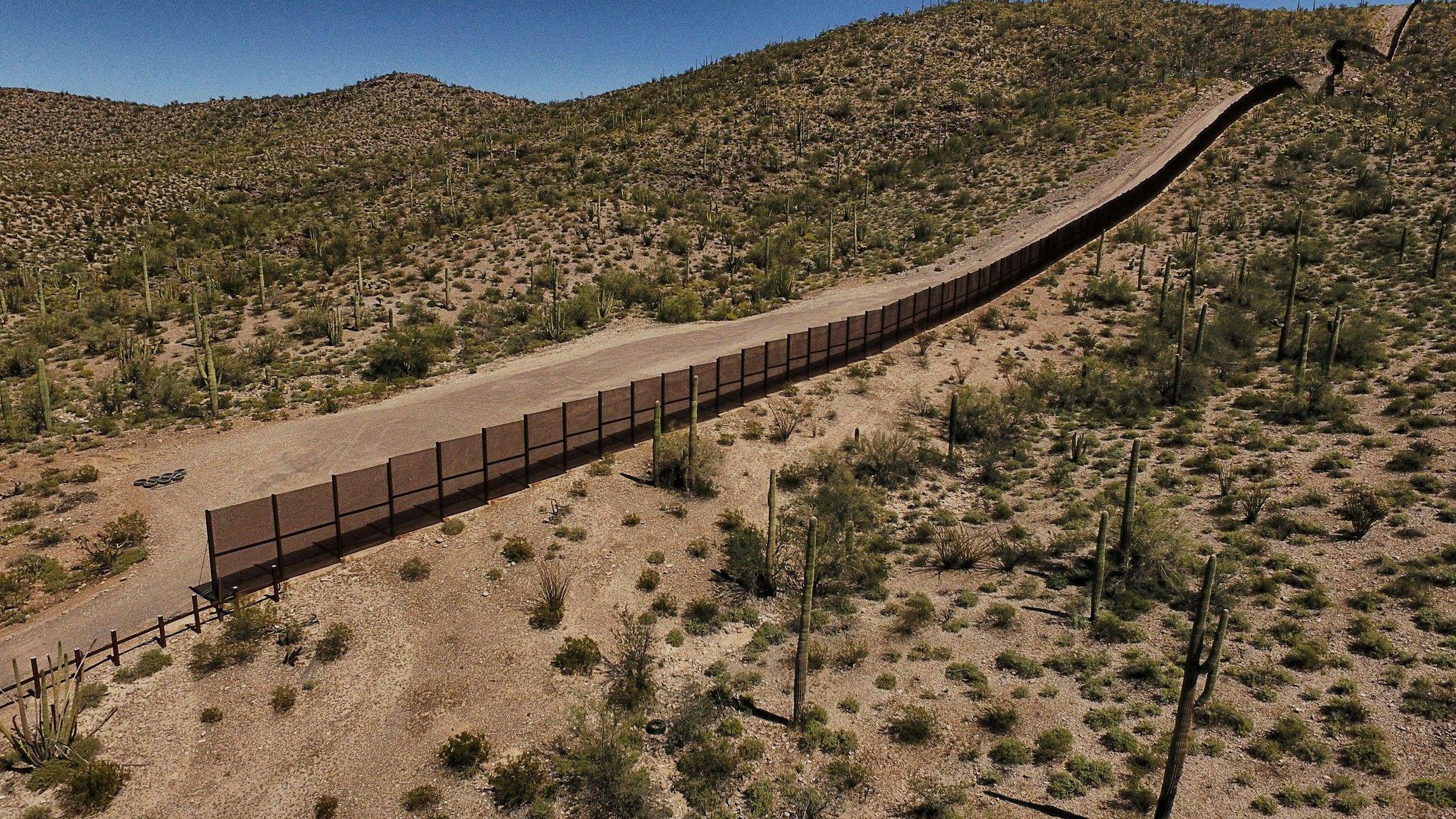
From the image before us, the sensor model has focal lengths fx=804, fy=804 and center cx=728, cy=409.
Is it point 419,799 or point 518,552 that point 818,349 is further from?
point 419,799

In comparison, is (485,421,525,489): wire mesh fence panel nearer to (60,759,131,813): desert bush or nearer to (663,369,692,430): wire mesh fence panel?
(663,369,692,430): wire mesh fence panel

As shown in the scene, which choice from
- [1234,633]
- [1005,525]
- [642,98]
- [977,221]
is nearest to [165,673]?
[1005,525]

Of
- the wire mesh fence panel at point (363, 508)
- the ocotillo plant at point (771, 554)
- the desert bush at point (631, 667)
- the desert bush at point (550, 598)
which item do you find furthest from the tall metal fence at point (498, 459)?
the ocotillo plant at point (771, 554)

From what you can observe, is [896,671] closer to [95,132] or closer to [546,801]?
[546,801]

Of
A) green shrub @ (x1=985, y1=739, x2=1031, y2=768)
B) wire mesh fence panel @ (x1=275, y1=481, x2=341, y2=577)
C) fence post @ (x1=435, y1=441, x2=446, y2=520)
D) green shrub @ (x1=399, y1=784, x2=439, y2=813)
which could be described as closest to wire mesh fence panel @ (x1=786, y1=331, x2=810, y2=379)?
fence post @ (x1=435, y1=441, x2=446, y2=520)

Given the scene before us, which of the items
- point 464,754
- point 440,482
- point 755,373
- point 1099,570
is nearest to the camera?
point 464,754

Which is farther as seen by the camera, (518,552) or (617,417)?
(617,417)

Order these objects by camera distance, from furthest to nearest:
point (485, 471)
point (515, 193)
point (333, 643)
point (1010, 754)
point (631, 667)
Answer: point (515, 193) → point (485, 471) → point (631, 667) → point (333, 643) → point (1010, 754)

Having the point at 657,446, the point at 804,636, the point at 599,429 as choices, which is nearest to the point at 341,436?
the point at 599,429
